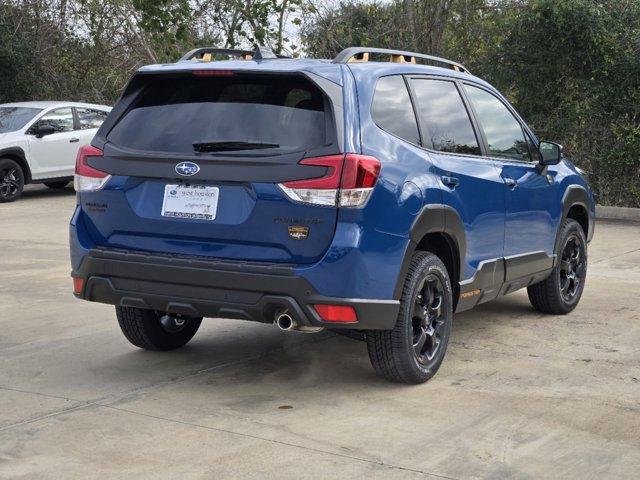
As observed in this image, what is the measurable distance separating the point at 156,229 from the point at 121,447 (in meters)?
1.31

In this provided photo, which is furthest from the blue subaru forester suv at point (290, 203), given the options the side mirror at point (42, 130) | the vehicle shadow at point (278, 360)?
the side mirror at point (42, 130)

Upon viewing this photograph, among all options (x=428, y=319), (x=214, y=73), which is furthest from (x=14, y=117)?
(x=428, y=319)

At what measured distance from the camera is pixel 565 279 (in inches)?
324

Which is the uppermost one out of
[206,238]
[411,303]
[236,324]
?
[206,238]

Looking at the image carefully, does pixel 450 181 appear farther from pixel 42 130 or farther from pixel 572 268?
pixel 42 130

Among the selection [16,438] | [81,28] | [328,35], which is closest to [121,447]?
[16,438]

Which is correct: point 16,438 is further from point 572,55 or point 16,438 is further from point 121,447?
point 572,55

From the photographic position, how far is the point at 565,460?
475 centimetres

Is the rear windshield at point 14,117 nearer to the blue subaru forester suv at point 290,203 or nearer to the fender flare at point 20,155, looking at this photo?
the fender flare at point 20,155

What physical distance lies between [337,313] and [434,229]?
2.85 ft

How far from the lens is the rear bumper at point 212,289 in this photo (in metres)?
5.38

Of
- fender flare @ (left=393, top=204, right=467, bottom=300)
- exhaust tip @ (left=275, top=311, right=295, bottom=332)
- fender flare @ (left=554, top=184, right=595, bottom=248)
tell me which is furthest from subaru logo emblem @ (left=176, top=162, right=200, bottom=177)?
fender flare @ (left=554, top=184, right=595, bottom=248)

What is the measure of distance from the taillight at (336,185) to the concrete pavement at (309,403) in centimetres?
106

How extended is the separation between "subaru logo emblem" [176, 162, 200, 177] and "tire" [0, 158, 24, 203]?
38.8 feet
